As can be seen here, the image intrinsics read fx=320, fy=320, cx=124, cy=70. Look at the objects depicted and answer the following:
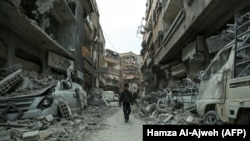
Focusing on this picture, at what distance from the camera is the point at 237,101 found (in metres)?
5.85

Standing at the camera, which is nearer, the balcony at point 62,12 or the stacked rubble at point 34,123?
the stacked rubble at point 34,123

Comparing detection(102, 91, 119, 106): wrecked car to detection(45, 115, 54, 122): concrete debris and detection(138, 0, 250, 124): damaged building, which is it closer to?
detection(138, 0, 250, 124): damaged building

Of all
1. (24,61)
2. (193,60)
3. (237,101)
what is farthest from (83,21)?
(237,101)

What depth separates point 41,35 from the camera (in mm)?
16969

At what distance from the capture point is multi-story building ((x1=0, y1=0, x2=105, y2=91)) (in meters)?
14.4

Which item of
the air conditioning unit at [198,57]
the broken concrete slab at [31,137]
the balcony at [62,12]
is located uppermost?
the balcony at [62,12]

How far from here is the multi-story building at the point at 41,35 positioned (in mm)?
14352

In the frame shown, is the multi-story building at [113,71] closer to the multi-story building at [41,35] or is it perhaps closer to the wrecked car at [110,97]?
the wrecked car at [110,97]

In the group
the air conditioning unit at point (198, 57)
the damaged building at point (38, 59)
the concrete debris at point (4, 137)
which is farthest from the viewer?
the air conditioning unit at point (198, 57)

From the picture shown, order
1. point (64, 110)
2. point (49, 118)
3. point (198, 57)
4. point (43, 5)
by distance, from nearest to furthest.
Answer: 1. point (49, 118)
2. point (64, 110)
3. point (198, 57)
4. point (43, 5)

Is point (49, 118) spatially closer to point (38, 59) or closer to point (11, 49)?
point (11, 49)

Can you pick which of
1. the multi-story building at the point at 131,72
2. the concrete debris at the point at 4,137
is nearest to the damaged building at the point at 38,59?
the concrete debris at the point at 4,137

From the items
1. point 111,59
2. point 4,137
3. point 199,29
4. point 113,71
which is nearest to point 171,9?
point 199,29

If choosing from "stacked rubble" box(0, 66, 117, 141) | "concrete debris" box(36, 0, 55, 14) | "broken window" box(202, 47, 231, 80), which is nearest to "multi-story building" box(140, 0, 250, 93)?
"broken window" box(202, 47, 231, 80)
